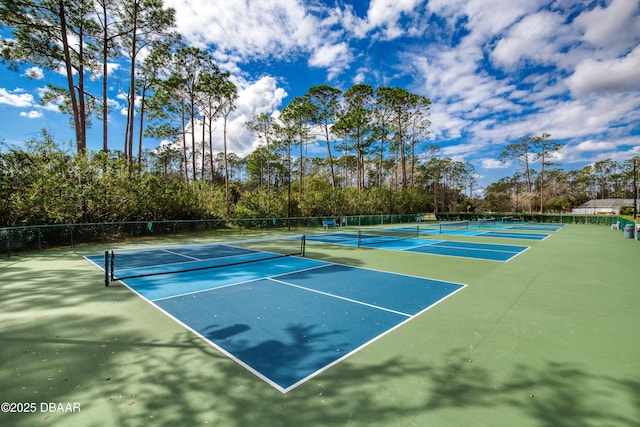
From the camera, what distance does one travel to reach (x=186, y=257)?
1231 centimetres

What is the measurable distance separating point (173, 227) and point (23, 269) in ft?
32.0

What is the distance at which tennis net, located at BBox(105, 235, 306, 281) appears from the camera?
32.1 ft

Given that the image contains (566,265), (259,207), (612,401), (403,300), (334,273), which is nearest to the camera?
(612,401)

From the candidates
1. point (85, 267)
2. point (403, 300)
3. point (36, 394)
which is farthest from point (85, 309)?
point (403, 300)

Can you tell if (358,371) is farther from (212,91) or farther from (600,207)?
(600,207)

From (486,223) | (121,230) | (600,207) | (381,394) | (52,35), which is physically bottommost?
(381,394)

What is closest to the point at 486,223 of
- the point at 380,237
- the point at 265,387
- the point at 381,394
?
the point at 380,237

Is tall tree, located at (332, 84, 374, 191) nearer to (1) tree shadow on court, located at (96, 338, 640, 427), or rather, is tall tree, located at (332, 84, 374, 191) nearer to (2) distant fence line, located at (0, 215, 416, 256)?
(2) distant fence line, located at (0, 215, 416, 256)

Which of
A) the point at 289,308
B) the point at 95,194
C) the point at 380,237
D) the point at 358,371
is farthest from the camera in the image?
the point at 380,237

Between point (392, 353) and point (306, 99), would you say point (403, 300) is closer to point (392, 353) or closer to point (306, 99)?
point (392, 353)

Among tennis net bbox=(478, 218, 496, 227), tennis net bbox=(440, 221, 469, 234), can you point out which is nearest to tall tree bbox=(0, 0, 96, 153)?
tennis net bbox=(440, 221, 469, 234)

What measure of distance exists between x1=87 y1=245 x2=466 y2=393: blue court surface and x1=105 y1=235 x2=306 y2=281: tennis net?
974 millimetres

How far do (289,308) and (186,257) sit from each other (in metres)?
8.01

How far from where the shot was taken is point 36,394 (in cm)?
320
